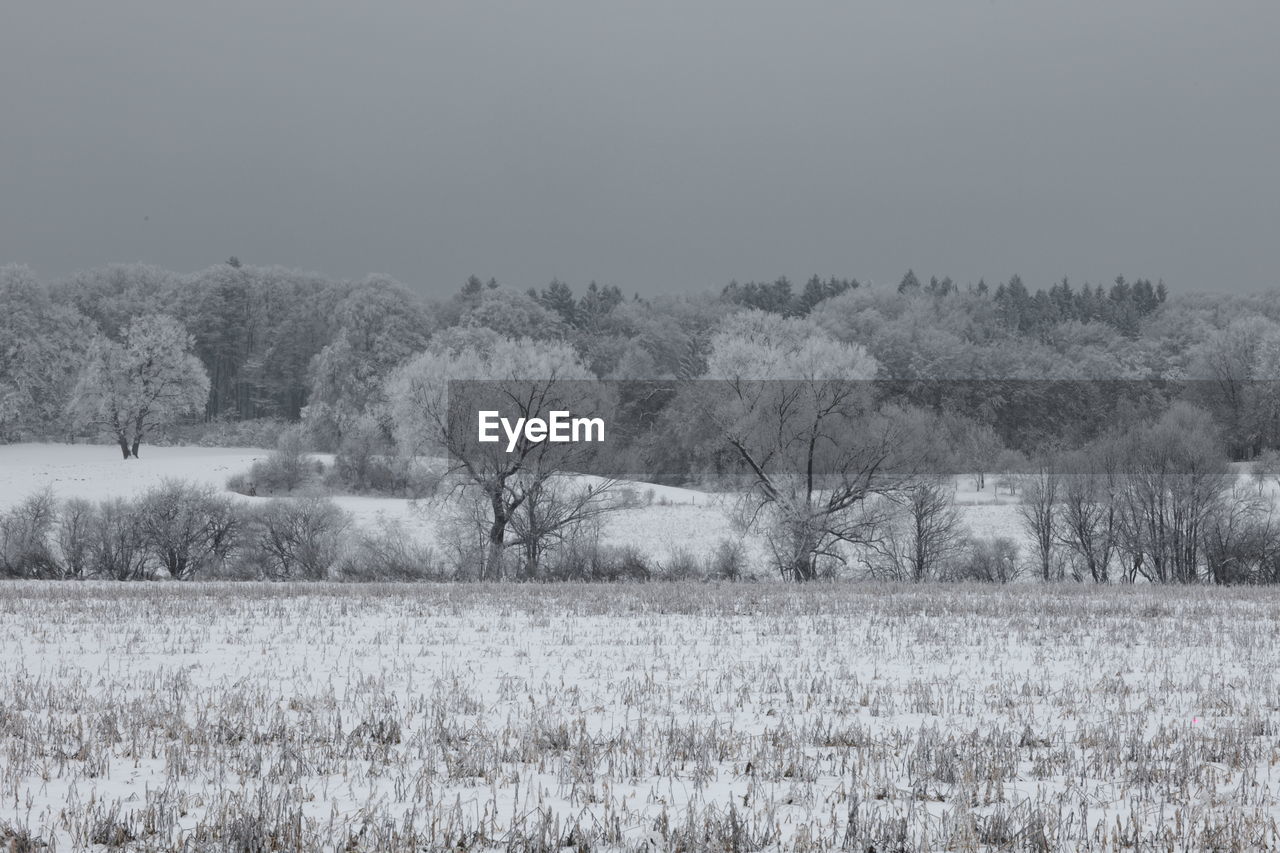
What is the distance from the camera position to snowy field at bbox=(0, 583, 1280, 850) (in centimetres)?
588

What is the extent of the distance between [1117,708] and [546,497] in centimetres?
3564

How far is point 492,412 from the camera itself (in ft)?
152

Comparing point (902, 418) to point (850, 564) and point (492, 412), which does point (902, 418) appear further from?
point (492, 412)

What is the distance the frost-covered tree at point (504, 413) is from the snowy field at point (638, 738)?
26.8 metres

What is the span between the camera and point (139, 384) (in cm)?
7675

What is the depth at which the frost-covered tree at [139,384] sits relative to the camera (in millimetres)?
75500

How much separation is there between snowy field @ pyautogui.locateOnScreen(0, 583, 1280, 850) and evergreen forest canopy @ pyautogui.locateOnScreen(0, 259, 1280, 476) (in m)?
45.3

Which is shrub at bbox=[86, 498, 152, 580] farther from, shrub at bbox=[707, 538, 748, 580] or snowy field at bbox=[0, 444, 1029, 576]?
shrub at bbox=[707, 538, 748, 580]

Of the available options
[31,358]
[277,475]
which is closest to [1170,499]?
[277,475]

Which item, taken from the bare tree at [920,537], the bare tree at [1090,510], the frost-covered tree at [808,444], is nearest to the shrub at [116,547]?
the frost-covered tree at [808,444]

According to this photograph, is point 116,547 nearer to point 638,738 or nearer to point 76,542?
point 76,542

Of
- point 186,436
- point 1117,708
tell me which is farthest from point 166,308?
point 1117,708

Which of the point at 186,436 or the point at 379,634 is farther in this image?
the point at 186,436

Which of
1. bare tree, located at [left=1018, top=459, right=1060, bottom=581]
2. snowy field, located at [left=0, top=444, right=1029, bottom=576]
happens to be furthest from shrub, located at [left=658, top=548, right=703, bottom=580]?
bare tree, located at [left=1018, top=459, right=1060, bottom=581]
